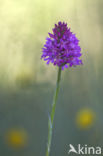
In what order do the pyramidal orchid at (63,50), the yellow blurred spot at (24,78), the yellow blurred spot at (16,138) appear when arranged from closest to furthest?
the pyramidal orchid at (63,50) → the yellow blurred spot at (16,138) → the yellow blurred spot at (24,78)

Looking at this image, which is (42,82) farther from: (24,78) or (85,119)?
(85,119)

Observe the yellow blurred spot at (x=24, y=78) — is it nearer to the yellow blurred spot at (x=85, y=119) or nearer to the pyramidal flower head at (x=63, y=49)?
the yellow blurred spot at (x=85, y=119)

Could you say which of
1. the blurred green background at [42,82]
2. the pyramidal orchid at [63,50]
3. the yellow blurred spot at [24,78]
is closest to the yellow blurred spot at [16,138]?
the blurred green background at [42,82]

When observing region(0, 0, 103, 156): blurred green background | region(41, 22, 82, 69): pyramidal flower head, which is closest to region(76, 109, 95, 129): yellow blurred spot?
→ region(0, 0, 103, 156): blurred green background

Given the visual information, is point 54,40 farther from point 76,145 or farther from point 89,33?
point 89,33

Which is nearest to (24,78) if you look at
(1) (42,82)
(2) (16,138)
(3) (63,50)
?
(1) (42,82)

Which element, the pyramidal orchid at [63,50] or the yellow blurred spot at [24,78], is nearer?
the pyramidal orchid at [63,50]

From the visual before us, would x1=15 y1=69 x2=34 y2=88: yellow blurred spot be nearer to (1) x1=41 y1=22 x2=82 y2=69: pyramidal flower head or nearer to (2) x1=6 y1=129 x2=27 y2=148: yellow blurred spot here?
(2) x1=6 y1=129 x2=27 y2=148: yellow blurred spot
